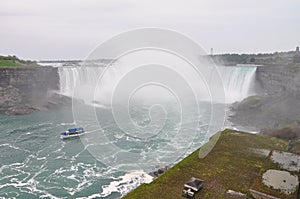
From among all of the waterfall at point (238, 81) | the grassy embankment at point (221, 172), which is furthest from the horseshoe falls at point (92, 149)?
the waterfall at point (238, 81)

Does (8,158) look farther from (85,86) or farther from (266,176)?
(85,86)

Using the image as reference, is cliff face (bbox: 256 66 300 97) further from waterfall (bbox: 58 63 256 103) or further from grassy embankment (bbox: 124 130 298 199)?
grassy embankment (bbox: 124 130 298 199)

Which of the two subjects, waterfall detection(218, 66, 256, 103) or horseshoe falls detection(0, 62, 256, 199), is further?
waterfall detection(218, 66, 256, 103)

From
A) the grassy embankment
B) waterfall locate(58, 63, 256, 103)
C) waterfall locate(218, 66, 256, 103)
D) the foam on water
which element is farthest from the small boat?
waterfall locate(218, 66, 256, 103)

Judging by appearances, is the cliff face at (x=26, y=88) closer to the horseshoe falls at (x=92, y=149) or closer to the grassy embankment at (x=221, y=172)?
the horseshoe falls at (x=92, y=149)

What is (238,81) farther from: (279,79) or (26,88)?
(26,88)

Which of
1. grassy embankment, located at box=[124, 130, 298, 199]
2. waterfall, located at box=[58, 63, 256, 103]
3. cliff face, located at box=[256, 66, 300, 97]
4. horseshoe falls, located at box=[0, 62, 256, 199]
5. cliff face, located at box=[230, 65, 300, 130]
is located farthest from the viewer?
waterfall, located at box=[58, 63, 256, 103]

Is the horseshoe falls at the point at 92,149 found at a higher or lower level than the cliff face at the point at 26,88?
lower
